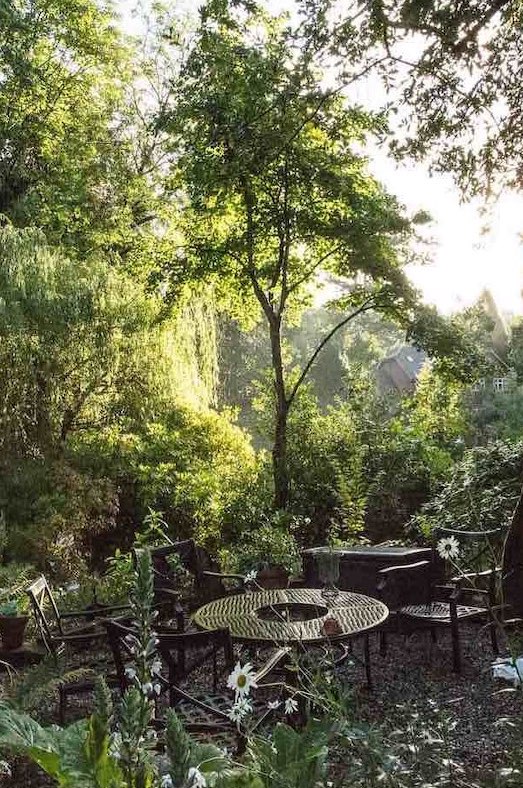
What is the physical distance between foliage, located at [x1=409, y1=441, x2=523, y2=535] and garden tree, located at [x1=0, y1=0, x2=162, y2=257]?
544 cm

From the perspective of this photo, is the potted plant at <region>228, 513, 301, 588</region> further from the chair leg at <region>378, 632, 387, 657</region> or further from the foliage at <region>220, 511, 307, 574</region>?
the chair leg at <region>378, 632, 387, 657</region>

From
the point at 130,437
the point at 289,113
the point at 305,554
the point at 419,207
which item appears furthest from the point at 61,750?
the point at 130,437

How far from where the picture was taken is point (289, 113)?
14.8 feet

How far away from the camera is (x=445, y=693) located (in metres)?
4.17

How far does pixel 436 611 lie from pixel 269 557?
178 centimetres

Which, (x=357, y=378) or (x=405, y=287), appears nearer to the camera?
(x=405, y=287)

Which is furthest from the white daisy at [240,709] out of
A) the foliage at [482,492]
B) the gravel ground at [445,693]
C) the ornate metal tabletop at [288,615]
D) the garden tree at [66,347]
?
the garden tree at [66,347]

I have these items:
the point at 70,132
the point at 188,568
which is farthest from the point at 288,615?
the point at 70,132

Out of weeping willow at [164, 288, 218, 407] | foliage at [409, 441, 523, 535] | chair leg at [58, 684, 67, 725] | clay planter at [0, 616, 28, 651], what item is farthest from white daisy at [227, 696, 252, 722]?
weeping willow at [164, 288, 218, 407]

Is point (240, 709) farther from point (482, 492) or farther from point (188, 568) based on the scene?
point (482, 492)

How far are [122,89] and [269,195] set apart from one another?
5599 millimetres

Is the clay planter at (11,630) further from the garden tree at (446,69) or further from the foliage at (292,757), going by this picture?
the garden tree at (446,69)

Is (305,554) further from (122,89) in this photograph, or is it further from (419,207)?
(122,89)

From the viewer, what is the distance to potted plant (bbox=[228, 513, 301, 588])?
5840 millimetres
